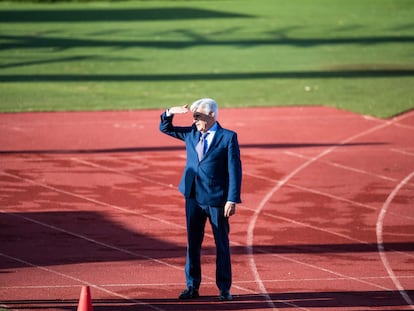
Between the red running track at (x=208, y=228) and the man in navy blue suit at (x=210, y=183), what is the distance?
1.28ft

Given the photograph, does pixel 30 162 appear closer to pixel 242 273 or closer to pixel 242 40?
pixel 242 273

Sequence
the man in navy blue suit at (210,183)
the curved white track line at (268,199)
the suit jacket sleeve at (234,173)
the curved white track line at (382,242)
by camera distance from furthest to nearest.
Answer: the curved white track line at (268,199) → the curved white track line at (382,242) → the man in navy blue suit at (210,183) → the suit jacket sleeve at (234,173)

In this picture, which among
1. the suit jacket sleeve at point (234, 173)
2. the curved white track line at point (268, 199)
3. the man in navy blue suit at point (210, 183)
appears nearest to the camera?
the suit jacket sleeve at point (234, 173)

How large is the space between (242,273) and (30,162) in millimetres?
7307

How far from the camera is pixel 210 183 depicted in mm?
11367

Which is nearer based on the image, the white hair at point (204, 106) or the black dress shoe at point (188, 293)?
the white hair at point (204, 106)

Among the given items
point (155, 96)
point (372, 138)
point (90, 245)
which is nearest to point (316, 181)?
point (372, 138)

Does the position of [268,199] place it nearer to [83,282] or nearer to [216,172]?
[83,282]

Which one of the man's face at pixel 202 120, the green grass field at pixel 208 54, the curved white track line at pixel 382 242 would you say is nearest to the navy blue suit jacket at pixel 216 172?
the man's face at pixel 202 120

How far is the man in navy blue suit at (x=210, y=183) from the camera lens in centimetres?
1131

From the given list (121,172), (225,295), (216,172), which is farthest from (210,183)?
(121,172)

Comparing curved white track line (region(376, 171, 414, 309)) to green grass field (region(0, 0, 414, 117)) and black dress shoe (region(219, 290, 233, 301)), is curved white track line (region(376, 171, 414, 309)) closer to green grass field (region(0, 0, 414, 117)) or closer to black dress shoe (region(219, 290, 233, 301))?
black dress shoe (region(219, 290, 233, 301))

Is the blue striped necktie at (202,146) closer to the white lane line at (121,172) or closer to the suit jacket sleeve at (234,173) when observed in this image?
the suit jacket sleeve at (234,173)

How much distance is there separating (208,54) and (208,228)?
18707 millimetres
